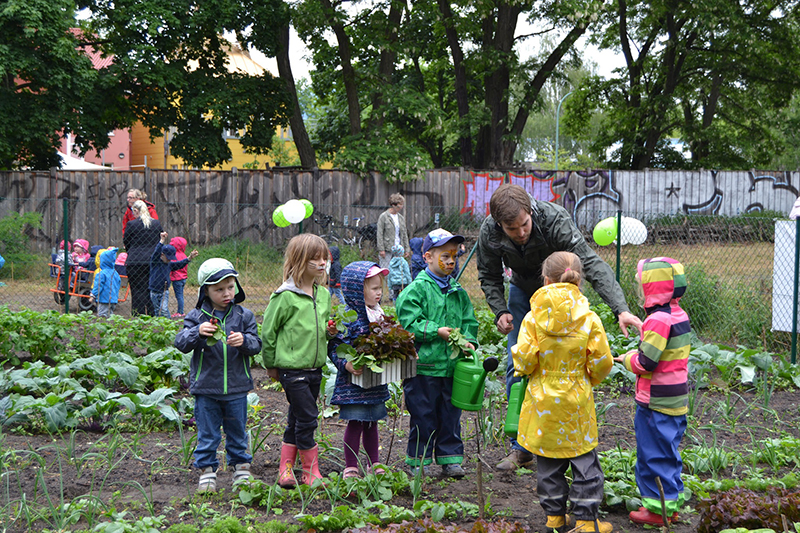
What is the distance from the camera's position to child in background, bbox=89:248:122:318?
9766mm

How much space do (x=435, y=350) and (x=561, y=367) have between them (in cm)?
95

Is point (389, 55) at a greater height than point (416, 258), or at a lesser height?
greater

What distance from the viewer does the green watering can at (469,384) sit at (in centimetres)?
380

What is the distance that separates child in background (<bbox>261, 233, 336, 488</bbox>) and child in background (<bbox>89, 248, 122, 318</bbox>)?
6703mm

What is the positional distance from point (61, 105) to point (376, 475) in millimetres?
16421

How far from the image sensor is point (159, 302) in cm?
973

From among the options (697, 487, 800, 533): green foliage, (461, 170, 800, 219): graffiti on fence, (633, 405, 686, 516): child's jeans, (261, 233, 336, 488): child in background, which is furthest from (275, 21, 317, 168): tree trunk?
(697, 487, 800, 533): green foliage

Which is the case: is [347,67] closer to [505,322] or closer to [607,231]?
[607,231]

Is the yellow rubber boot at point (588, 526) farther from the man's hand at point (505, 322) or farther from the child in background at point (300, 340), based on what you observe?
the child in background at point (300, 340)

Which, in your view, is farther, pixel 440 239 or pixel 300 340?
pixel 440 239

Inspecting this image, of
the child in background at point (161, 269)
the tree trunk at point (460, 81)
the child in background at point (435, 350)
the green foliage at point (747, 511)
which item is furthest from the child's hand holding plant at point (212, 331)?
the tree trunk at point (460, 81)

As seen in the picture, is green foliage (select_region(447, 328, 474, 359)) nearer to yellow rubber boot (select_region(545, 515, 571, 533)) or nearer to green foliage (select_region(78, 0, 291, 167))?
yellow rubber boot (select_region(545, 515, 571, 533))

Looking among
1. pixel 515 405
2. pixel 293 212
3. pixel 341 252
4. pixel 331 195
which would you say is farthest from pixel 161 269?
pixel 331 195

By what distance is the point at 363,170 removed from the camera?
1747 centimetres
